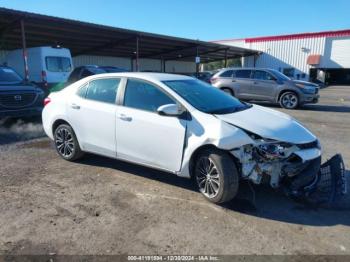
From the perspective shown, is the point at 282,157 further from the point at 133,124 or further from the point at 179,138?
the point at 133,124

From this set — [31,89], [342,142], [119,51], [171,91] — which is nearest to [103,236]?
[171,91]

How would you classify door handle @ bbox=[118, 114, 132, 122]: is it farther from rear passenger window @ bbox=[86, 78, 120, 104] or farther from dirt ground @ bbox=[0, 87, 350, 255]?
dirt ground @ bbox=[0, 87, 350, 255]

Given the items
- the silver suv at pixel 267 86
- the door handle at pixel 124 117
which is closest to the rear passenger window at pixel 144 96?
the door handle at pixel 124 117

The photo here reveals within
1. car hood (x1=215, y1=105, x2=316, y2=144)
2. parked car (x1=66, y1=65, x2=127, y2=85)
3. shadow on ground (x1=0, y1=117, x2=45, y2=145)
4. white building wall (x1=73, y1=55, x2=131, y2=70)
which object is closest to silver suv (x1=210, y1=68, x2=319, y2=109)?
parked car (x1=66, y1=65, x2=127, y2=85)

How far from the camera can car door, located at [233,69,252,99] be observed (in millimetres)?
14604

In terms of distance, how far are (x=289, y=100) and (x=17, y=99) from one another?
34.9 ft

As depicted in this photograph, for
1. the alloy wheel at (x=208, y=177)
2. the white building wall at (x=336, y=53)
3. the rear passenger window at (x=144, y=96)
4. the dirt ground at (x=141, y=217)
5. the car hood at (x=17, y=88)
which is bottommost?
the dirt ground at (x=141, y=217)

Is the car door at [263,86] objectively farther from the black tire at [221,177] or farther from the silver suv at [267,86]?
the black tire at [221,177]

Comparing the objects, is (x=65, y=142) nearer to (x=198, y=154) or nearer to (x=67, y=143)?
(x=67, y=143)

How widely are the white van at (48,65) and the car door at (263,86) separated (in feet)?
29.7

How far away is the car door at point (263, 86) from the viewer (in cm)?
1402

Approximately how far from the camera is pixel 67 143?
5691 millimetres

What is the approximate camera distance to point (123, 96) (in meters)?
4.88

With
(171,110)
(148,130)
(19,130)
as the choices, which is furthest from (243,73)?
(171,110)
